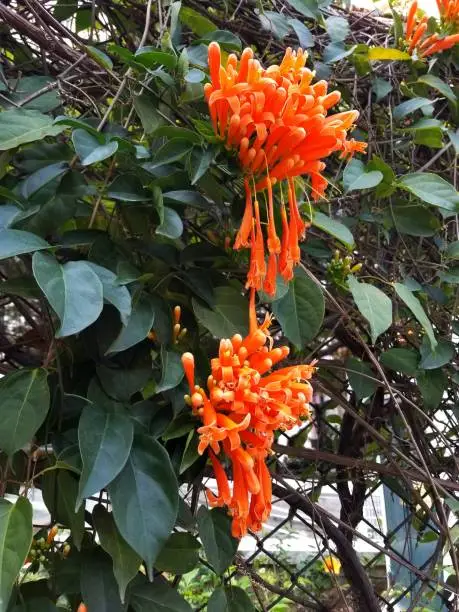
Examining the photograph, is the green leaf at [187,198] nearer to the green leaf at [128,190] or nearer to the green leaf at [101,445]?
the green leaf at [128,190]

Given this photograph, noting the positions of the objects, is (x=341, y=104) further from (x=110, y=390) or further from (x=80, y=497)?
(x=80, y=497)

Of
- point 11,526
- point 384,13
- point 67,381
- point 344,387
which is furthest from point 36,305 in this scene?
point 384,13

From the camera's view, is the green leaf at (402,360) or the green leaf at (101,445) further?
the green leaf at (402,360)

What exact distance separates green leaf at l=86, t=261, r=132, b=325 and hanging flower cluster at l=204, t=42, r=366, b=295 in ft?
0.36

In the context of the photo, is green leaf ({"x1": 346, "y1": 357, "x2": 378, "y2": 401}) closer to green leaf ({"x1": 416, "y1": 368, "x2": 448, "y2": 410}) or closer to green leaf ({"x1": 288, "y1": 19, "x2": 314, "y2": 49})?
green leaf ({"x1": 416, "y1": 368, "x2": 448, "y2": 410})

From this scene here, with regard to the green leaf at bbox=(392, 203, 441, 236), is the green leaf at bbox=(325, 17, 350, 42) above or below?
above

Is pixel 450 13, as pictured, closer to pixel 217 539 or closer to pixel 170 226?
pixel 170 226

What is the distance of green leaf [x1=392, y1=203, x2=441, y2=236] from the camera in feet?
2.68

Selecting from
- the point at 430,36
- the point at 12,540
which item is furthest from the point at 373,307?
the point at 430,36

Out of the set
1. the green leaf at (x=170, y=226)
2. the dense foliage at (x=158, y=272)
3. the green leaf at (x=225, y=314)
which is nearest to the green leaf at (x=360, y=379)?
the dense foliage at (x=158, y=272)

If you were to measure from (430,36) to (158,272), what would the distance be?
609mm

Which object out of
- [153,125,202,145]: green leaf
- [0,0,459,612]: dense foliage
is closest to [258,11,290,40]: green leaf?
[0,0,459,612]: dense foliage

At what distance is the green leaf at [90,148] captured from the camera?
1.64 ft

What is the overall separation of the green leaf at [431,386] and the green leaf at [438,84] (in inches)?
15.7
